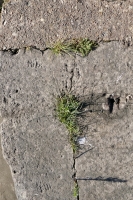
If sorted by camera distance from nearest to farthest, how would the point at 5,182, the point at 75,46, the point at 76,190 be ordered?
the point at 75,46 < the point at 76,190 < the point at 5,182

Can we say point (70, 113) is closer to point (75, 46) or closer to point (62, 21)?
point (75, 46)

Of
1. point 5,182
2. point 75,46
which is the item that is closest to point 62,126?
point 75,46

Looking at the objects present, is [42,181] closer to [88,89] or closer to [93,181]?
[93,181]

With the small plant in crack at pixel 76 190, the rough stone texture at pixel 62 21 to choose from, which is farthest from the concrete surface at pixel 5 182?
the rough stone texture at pixel 62 21

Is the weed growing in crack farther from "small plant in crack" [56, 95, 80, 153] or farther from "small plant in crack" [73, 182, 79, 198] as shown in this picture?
"small plant in crack" [73, 182, 79, 198]

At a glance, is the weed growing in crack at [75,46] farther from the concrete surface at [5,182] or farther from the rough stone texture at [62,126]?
the concrete surface at [5,182]

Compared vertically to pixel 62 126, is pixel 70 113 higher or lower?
higher
